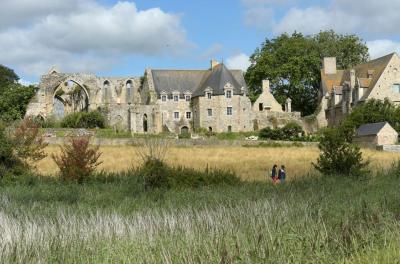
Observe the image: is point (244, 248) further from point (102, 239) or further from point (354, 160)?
point (354, 160)

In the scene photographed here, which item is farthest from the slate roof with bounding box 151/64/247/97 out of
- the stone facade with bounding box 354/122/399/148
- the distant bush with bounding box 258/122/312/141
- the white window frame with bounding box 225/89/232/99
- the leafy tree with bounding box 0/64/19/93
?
the leafy tree with bounding box 0/64/19/93

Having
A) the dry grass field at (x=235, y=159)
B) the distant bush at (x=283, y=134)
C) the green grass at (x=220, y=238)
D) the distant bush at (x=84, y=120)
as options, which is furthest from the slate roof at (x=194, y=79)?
the green grass at (x=220, y=238)

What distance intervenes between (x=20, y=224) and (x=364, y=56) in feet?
259

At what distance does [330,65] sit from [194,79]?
16646 millimetres

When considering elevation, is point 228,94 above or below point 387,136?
above

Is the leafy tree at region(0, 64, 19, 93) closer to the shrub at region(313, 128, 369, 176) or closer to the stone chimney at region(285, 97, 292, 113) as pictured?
the stone chimney at region(285, 97, 292, 113)

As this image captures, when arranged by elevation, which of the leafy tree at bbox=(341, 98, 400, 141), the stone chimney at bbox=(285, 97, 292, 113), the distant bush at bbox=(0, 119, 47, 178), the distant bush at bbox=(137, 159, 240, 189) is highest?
the stone chimney at bbox=(285, 97, 292, 113)

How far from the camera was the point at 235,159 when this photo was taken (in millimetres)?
41250

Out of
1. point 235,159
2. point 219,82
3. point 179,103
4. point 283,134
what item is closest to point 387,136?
point 283,134

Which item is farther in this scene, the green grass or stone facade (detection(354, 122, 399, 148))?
stone facade (detection(354, 122, 399, 148))

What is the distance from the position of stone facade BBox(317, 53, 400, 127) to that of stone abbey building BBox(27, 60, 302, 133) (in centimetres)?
409

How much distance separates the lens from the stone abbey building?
67.2m

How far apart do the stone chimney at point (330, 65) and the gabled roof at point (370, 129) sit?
1929 centimetres

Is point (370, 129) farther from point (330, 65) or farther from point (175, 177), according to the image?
point (175, 177)
